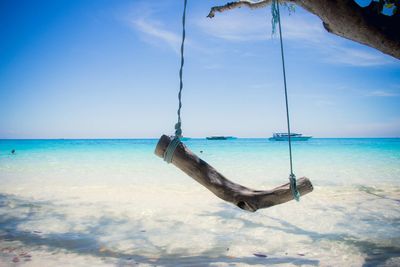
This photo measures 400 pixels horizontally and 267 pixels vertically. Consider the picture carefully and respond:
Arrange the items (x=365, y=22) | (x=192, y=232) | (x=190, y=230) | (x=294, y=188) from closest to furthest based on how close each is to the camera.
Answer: (x=294, y=188), (x=365, y=22), (x=192, y=232), (x=190, y=230)

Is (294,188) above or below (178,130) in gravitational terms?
below

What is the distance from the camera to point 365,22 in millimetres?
2504

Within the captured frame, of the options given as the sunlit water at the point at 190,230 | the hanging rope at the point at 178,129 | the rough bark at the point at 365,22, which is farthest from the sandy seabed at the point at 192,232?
the rough bark at the point at 365,22

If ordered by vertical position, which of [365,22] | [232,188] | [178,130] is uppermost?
[365,22]

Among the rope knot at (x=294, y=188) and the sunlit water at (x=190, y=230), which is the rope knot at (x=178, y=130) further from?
the sunlit water at (x=190, y=230)

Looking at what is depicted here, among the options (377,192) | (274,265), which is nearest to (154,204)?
(274,265)

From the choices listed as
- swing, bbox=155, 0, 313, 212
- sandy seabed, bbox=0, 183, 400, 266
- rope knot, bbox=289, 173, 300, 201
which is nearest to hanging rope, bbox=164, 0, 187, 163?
swing, bbox=155, 0, 313, 212

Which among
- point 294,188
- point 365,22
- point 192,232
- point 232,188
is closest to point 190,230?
point 192,232

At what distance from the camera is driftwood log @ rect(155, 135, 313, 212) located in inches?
95.6

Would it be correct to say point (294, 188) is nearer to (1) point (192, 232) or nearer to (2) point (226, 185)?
(2) point (226, 185)

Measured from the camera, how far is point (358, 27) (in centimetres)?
255

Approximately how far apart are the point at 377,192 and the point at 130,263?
28.0ft

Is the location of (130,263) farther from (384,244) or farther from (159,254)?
(384,244)

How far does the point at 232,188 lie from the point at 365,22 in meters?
1.88
